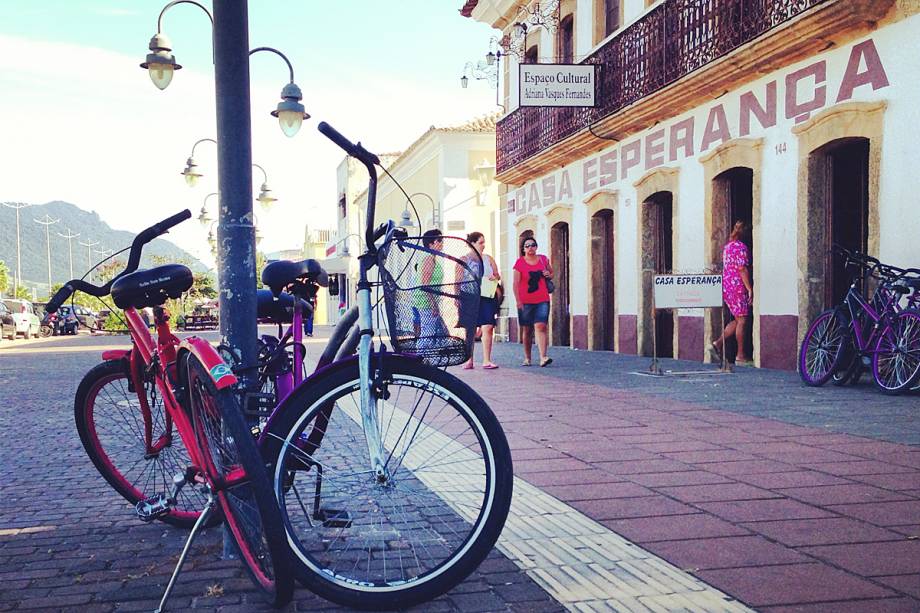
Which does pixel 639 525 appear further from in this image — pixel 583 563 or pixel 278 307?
pixel 278 307

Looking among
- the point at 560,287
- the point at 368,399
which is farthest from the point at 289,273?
the point at 560,287

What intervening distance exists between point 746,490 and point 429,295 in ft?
7.54

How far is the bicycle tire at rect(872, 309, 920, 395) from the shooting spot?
8195 mm

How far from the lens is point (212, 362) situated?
291cm

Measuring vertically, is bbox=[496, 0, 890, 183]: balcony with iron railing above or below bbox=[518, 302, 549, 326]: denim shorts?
above

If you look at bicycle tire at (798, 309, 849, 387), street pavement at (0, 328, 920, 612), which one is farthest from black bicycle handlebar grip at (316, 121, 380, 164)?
bicycle tire at (798, 309, 849, 387)

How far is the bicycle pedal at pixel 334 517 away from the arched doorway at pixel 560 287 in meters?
17.1

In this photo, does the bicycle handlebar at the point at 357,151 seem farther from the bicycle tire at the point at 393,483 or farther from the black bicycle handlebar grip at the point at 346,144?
the bicycle tire at the point at 393,483

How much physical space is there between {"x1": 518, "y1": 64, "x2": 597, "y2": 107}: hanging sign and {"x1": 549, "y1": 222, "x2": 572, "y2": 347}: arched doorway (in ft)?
13.8

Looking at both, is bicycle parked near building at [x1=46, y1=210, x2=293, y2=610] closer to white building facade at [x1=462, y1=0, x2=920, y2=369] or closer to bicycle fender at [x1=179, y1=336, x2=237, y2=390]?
bicycle fender at [x1=179, y1=336, x2=237, y2=390]

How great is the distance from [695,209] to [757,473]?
9876 millimetres

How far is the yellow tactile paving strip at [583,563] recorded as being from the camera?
2871 millimetres

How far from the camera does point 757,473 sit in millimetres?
4824

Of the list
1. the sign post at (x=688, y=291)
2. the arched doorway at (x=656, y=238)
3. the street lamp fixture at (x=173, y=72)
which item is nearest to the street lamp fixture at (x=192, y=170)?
the street lamp fixture at (x=173, y=72)
